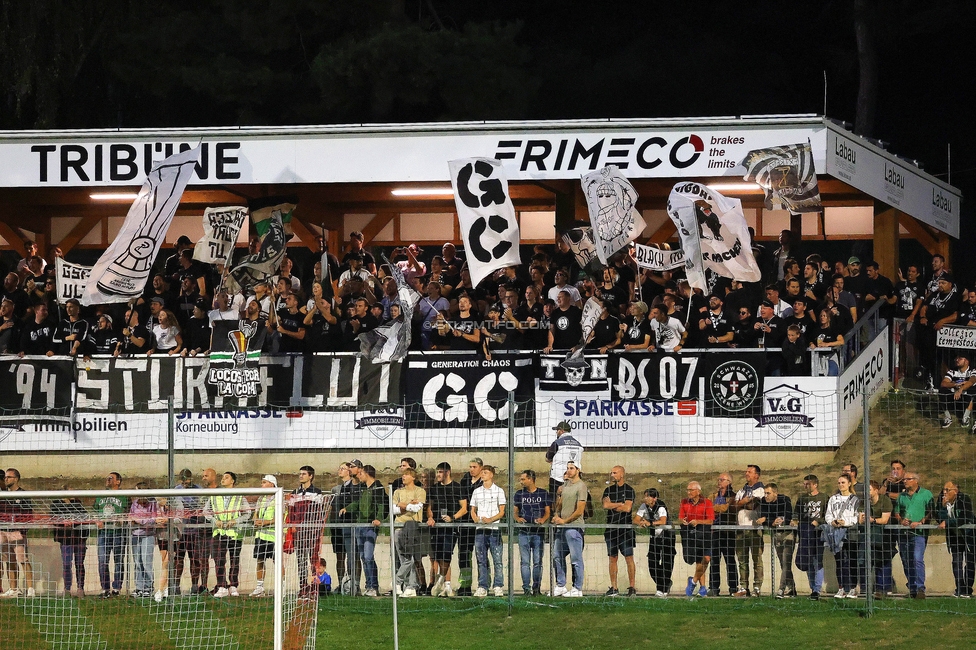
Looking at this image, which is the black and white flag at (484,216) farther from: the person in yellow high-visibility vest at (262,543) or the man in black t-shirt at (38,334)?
the man in black t-shirt at (38,334)

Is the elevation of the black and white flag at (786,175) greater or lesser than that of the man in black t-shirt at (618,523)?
greater

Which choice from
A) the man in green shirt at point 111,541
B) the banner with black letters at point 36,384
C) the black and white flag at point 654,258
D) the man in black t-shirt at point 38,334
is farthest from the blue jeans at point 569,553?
the man in black t-shirt at point 38,334

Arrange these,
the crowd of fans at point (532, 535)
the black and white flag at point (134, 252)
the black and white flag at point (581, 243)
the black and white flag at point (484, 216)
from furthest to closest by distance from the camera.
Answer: the black and white flag at point (581, 243) < the black and white flag at point (134, 252) < the black and white flag at point (484, 216) < the crowd of fans at point (532, 535)

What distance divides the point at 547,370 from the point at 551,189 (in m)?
4.43

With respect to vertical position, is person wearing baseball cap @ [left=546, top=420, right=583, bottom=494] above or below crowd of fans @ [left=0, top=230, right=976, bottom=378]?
below

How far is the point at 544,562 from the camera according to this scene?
51.5 ft

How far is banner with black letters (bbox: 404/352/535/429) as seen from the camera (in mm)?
18203

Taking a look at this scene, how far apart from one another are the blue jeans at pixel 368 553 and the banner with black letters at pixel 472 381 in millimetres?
3542

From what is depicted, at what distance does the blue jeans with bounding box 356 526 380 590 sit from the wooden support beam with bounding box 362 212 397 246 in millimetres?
11235

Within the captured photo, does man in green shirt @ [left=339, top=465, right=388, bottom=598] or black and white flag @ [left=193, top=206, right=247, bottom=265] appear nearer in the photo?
man in green shirt @ [left=339, top=465, right=388, bottom=598]

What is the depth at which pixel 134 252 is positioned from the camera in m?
17.6

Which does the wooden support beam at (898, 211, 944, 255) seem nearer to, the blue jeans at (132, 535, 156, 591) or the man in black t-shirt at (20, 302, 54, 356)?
the man in black t-shirt at (20, 302, 54, 356)

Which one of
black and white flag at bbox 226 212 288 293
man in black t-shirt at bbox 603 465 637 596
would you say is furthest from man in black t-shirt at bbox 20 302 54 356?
man in black t-shirt at bbox 603 465 637 596

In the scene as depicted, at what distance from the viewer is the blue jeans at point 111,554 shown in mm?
14414
